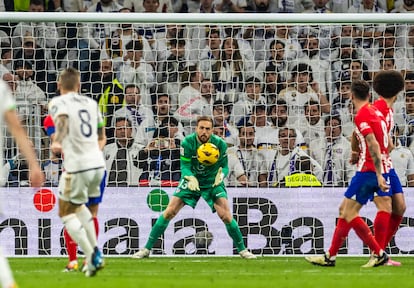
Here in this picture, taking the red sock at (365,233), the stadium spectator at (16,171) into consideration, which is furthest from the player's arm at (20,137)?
the stadium spectator at (16,171)

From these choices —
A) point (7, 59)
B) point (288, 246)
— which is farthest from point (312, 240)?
point (7, 59)

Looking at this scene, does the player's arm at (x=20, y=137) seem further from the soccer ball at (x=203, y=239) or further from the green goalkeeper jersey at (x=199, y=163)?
the soccer ball at (x=203, y=239)

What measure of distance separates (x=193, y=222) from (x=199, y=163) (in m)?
1.24

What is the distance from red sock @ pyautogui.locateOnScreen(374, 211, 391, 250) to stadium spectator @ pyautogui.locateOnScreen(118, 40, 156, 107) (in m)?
5.20

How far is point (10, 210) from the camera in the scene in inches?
653

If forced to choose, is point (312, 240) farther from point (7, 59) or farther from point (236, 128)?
point (7, 59)

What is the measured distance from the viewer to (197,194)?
16.0 m

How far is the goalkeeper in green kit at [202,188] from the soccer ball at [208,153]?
0.06 m

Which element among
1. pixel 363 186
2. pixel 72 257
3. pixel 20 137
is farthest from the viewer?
pixel 363 186

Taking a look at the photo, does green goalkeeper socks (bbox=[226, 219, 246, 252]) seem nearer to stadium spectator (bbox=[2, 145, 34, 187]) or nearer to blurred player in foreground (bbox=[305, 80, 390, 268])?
blurred player in foreground (bbox=[305, 80, 390, 268])

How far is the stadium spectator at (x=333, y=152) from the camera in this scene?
57.6 ft

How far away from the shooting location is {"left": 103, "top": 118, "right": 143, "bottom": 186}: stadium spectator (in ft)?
56.4

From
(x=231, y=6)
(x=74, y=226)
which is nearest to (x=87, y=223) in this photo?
(x=74, y=226)

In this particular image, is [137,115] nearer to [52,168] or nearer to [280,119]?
[52,168]
